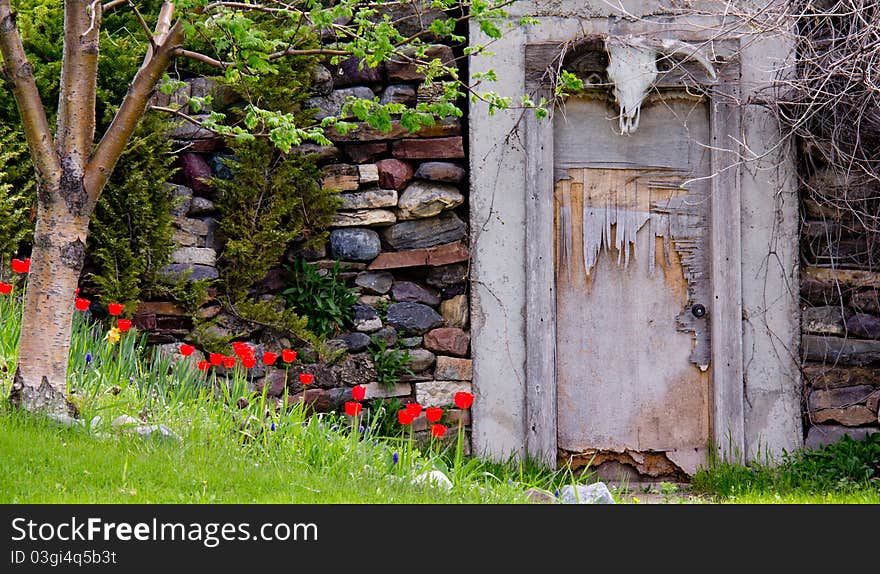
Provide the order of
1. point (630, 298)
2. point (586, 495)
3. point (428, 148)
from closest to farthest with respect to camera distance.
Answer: point (586, 495), point (428, 148), point (630, 298)

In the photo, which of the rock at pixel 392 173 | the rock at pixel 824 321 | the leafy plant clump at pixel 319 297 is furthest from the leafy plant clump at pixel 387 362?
the rock at pixel 824 321

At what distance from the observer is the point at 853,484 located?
4.84m

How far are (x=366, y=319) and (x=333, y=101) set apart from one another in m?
1.34

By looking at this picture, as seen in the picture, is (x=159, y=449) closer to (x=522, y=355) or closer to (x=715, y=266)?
(x=522, y=355)

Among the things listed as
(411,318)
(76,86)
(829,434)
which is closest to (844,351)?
(829,434)

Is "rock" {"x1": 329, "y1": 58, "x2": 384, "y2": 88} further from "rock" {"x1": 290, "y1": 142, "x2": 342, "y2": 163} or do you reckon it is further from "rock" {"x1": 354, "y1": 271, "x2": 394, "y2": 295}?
"rock" {"x1": 354, "y1": 271, "x2": 394, "y2": 295}

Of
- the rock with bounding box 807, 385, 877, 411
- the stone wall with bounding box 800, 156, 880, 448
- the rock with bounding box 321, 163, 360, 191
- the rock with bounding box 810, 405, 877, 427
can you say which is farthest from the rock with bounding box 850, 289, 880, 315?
the rock with bounding box 321, 163, 360, 191

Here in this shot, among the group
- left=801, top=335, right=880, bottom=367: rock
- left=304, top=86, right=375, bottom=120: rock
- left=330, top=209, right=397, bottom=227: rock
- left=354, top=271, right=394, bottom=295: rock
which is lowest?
left=801, top=335, right=880, bottom=367: rock

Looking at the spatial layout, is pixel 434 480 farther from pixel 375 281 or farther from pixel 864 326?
pixel 864 326

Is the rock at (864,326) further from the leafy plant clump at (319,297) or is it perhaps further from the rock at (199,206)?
the rock at (199,206)

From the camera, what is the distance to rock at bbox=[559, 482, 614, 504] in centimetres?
373

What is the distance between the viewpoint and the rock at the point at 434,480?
12.3 feet

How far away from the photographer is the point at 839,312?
532 cm

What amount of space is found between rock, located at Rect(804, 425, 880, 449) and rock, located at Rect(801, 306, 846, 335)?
57cm
